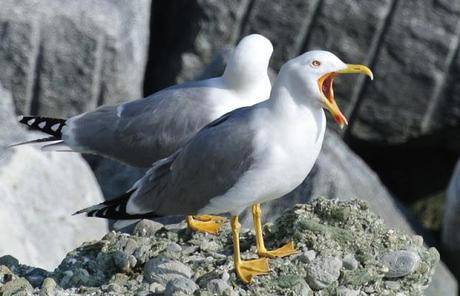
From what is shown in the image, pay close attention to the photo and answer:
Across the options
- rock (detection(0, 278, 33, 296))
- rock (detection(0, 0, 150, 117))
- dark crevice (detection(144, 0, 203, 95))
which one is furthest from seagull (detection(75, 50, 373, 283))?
dark crevice (detection(144, 0, 203, 95))

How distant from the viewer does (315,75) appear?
4832mm

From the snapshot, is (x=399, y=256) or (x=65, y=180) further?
(x=65, y=180)

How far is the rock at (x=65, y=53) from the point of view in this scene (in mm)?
8062

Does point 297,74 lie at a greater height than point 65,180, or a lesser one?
greater

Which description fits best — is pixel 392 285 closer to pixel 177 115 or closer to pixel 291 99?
pixel 291 99

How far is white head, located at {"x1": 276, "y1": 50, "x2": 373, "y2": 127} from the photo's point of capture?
482 cm

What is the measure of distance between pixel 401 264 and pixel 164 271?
0.83 metres

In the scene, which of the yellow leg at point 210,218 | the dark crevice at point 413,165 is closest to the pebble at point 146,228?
the yellow leg at point 210,218

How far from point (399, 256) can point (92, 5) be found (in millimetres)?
3658

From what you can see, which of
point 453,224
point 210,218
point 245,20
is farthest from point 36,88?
point 210,218

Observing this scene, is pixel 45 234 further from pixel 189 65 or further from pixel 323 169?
pixel 189 65

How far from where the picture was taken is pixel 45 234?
20.6 ft

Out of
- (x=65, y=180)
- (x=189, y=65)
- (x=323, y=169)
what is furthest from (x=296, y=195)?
(x=189, y=65)

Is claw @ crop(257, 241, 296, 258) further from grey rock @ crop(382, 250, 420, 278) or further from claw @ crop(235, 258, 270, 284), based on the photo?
grey rock @ crop(382, 250, 420, 278)
